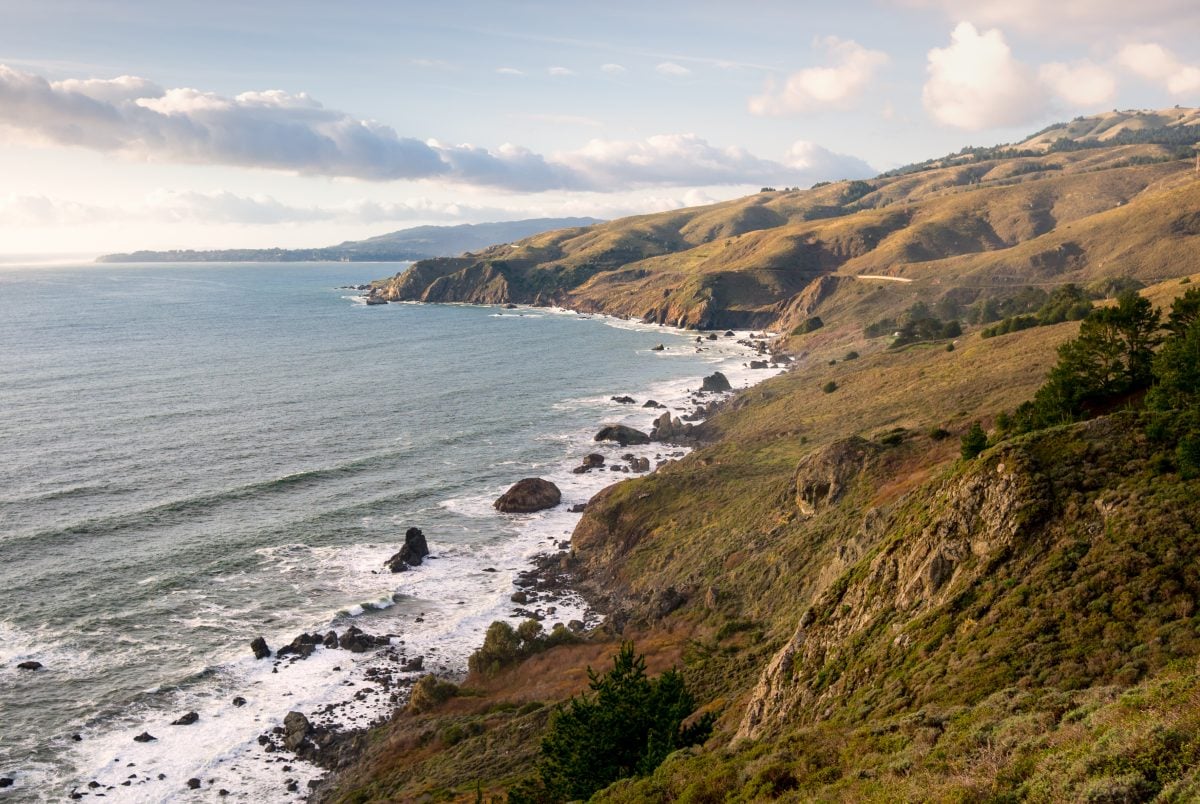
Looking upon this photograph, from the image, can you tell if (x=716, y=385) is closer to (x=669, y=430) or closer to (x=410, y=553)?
(x=669, y=430)

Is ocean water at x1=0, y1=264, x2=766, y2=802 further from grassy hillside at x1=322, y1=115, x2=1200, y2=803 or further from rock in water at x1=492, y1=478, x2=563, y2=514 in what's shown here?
grassy hillside at x1=322, y1=115, x2=1200, y2=803

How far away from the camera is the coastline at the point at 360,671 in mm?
41688

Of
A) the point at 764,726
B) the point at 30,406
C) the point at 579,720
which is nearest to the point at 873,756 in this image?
the point at 764,726

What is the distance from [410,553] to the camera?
67938 millimetres

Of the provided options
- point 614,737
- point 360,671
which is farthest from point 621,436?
point 614,737

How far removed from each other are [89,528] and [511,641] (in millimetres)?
44715

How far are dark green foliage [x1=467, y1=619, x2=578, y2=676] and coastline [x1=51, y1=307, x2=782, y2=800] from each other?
2268 mm

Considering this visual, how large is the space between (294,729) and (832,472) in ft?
135

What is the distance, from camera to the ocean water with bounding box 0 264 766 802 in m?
45.4

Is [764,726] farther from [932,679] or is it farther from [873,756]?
[873,756]

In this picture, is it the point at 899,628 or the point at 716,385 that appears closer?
the point at 899,628

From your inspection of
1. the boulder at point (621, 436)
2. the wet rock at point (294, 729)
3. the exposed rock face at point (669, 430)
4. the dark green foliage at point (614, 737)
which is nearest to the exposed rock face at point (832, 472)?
the dark green foliage at point (614, 737)

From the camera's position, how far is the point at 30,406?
355 feet

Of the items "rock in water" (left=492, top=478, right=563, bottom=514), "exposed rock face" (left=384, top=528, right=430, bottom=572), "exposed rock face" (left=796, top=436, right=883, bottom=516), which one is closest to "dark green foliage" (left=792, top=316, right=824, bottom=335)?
"rock in water" (left=492, top=478, right=563, bottom=514)
